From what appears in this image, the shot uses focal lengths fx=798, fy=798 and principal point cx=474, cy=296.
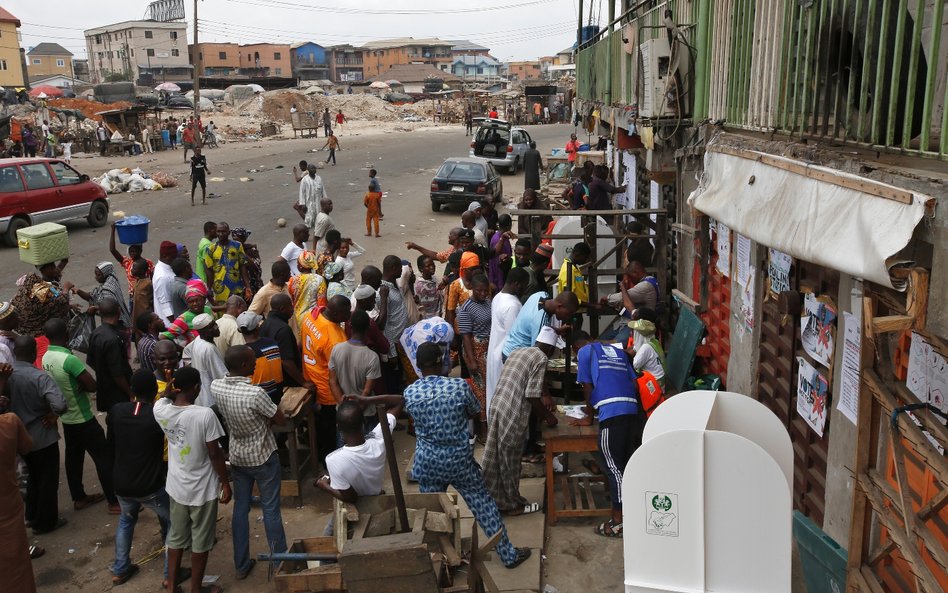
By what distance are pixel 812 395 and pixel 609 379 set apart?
1.39m

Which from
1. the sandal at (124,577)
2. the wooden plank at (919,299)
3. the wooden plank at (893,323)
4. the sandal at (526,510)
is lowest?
the sandal at (124,577)

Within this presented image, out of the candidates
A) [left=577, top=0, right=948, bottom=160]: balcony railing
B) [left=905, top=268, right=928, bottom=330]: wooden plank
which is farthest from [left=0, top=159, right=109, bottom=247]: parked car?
[left=905, top=268, right=928, bottom=330]: wooden plank

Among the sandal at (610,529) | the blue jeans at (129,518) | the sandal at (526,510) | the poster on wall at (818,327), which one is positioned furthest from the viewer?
the sandal at (526,510)

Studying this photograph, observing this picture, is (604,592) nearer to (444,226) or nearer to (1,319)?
(1,319)

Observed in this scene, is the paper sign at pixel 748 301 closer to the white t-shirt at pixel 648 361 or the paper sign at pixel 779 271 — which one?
the paper sign at pixel 779 271

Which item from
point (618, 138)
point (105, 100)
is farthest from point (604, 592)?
point (105, 100)

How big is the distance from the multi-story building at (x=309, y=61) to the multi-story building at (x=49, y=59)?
30.8m

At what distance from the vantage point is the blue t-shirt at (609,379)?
578cm

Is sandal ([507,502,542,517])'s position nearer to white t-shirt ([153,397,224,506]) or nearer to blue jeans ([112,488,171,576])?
white t-shirt ([153,397,224,506])

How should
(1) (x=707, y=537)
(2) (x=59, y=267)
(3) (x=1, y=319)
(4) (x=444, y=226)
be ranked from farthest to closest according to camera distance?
1. (4) (x=444, y=226)
2. (2) (x=59, y=267)
3. (3) (x=1, y=319)
4. (1) (x=707, y=537)

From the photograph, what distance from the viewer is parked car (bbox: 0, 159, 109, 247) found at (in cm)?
1670

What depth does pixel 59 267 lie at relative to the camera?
29.8ft

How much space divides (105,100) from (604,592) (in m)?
57.8

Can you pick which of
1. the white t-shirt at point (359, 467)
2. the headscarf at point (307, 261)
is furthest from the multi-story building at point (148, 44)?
the white t-shirt at point (359, 467)
